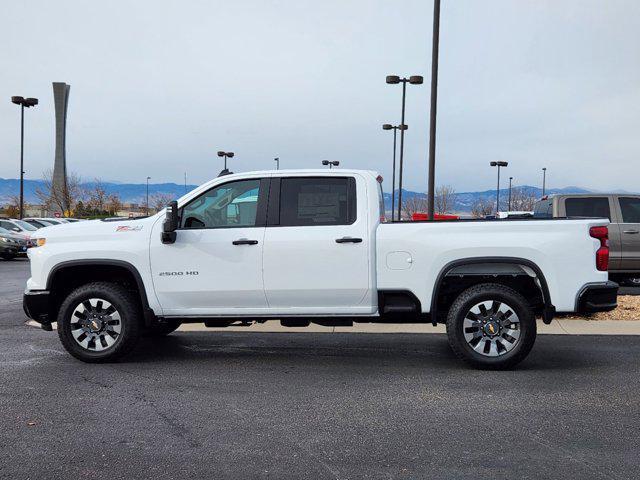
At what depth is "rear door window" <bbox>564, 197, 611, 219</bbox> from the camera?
1248cm

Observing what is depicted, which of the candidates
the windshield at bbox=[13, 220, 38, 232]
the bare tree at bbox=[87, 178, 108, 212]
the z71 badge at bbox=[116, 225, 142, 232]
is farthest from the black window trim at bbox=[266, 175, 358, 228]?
the bare tree at bbox=[87, 178, 108, 212]

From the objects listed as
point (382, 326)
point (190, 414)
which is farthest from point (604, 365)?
point (190, 414)

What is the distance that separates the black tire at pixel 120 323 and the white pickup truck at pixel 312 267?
13 millimetres

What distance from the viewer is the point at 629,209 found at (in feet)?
41.7

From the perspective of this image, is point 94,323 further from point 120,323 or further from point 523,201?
point 523,201

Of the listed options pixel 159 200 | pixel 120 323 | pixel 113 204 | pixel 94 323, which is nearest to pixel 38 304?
pixel 94 323

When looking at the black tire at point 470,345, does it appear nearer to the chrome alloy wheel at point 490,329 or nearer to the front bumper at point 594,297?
the chrome alloy wheel at point 490,329

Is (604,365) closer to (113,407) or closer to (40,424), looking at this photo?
(113,407)

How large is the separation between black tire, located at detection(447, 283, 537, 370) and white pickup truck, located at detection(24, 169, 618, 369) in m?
0.01

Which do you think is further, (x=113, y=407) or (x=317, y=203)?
(x=317, y=203)

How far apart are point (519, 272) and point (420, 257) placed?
3.55 ft

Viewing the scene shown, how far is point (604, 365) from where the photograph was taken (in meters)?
6.99

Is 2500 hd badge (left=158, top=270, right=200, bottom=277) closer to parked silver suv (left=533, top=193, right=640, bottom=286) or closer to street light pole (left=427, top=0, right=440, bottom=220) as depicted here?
parked silver suv (left=533, top=193, right=640, bottom=286)

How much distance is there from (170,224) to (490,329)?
11.6ft
